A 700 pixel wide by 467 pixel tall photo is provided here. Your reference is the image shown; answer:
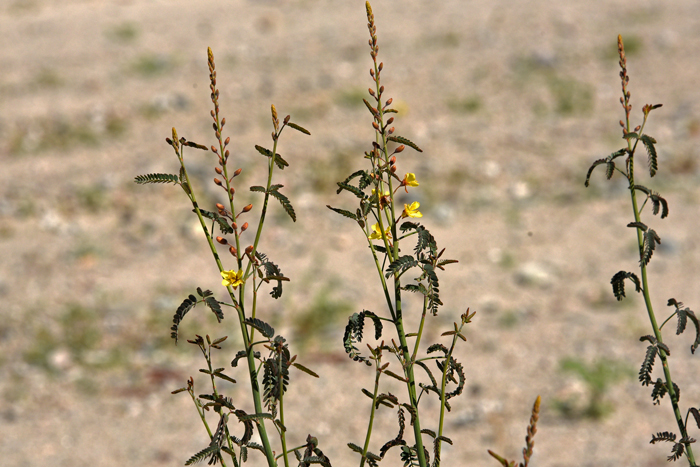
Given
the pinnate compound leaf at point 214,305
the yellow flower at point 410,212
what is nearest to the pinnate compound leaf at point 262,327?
the pinnate compound leaf at point 214,305

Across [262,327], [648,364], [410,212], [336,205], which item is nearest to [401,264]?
[410,212]

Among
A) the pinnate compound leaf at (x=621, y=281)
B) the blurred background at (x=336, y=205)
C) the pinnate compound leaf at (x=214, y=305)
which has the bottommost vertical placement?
the pinnate compound leaf at (x=214, y=305)

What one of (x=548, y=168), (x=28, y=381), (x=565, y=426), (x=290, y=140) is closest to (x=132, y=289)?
(x=28, y=381)

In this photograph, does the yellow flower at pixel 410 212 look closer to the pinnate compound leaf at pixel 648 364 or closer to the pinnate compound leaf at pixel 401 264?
the pinnate compound leaf at pixel 401 264

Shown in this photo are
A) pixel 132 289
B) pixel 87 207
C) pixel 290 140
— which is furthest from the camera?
pixel 290 140

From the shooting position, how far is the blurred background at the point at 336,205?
4.68 m

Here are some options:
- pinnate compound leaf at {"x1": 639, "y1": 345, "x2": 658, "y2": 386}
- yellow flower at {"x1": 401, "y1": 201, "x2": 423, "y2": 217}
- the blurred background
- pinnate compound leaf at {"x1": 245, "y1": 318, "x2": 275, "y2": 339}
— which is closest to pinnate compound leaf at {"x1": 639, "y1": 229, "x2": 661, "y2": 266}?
pinnate compound leaf at {"x1": 639, "y1": 345, "x2": 658, "y2": 386}

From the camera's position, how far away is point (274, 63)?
8.97 meters

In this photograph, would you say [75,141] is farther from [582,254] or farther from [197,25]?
[582,254]

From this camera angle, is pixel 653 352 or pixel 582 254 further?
pixel 582 254

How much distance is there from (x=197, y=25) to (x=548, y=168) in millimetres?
5156

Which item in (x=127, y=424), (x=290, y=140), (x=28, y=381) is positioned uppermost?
(x=290, y=140)

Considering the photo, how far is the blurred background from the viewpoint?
15.3 ft

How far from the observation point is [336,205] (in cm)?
700
